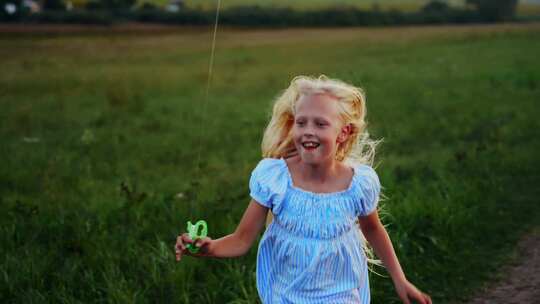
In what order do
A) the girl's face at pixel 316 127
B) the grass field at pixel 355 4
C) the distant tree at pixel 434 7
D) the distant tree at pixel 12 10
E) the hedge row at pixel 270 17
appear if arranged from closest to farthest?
1. the girl's face at pixel 316 127
2. the distant tree at pixel 12 10
3. the hedge row at pixel 270 17
4. the grass field at pixel 355 4
5. the distant tree at pixel 434 7

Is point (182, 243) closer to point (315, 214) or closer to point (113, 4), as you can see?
point (315, 214)

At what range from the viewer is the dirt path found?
4246 millimetres

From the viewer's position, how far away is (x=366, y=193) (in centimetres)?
287

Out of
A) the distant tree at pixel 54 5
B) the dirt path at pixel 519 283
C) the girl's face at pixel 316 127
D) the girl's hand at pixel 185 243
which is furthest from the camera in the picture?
the distant tree at pixel 54 5

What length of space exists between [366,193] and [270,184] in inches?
14.7

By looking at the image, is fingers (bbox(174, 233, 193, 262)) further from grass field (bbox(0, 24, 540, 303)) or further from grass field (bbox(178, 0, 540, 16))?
grass field (bbox(178, 0, 540, 16))

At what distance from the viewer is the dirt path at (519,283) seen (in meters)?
4.25

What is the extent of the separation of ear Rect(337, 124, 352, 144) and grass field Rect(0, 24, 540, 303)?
4.31ft

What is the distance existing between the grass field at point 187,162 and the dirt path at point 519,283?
10 cm

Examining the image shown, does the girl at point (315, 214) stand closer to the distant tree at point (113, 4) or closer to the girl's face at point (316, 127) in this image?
the girl's face at point (316, 127)

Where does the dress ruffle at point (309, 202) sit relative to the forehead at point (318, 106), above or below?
below

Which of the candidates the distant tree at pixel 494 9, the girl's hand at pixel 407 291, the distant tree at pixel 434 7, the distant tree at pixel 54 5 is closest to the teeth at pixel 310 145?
the girl's hand at pixel 407 291

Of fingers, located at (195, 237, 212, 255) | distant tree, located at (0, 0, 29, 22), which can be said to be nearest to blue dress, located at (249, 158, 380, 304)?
fingers, located at (195, 237, 212, 255)

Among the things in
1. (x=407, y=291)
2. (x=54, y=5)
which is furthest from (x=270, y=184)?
(x=54, y=5)
